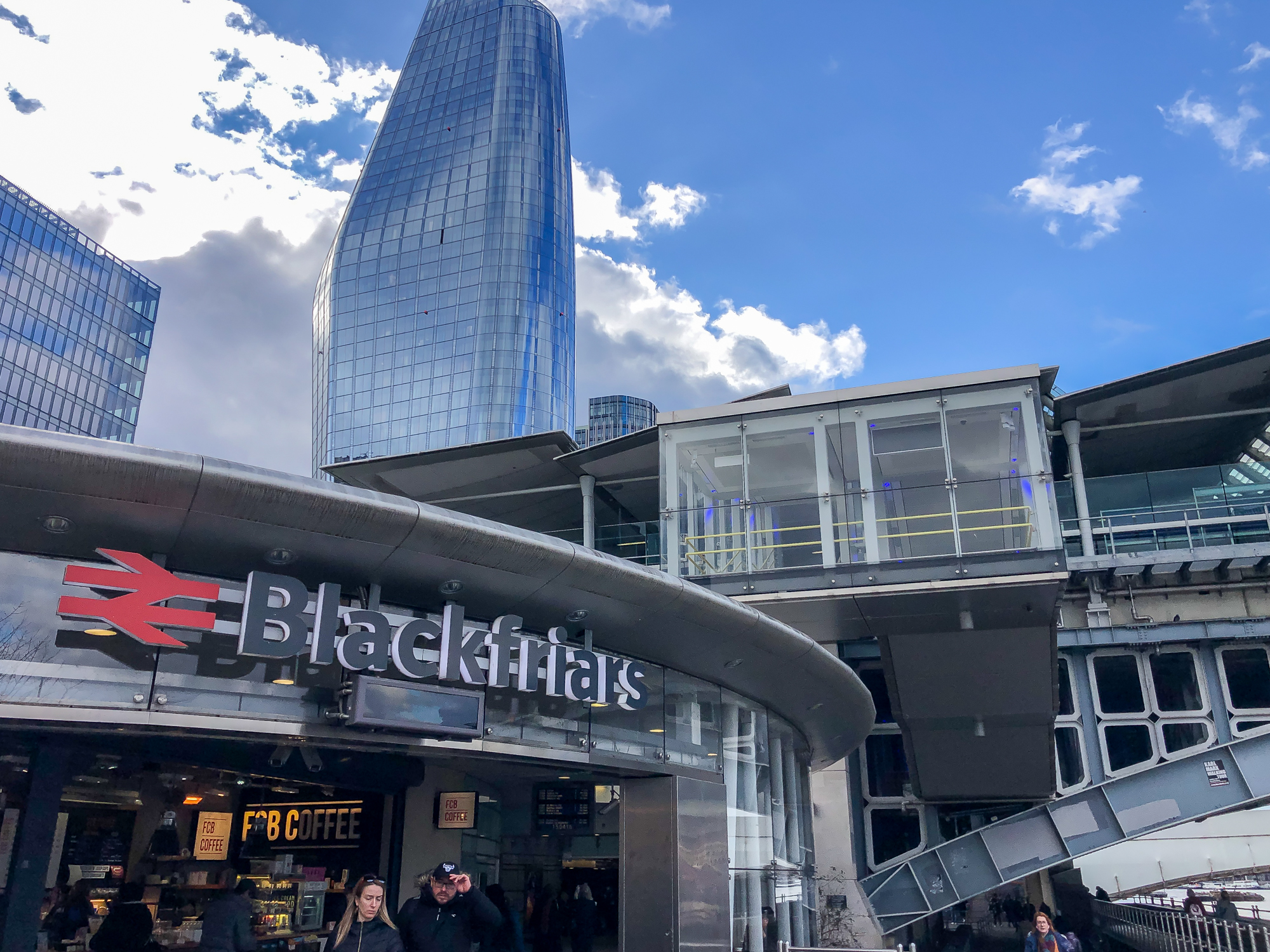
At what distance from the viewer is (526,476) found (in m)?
24.4

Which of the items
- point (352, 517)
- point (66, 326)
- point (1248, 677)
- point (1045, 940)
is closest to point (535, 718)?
point (352, 517)

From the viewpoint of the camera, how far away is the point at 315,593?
28.2 ft

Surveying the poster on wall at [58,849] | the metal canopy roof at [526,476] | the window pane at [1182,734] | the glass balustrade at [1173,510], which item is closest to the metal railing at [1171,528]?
the glass balustrade at [1173,510]

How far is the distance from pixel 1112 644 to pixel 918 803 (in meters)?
5.96

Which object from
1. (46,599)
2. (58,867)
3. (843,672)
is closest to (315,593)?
(46,599)

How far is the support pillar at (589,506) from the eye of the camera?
76.9 ft

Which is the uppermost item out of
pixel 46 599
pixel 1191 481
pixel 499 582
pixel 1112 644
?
pixel 1191 481

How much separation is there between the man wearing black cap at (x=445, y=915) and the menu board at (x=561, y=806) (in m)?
12.3

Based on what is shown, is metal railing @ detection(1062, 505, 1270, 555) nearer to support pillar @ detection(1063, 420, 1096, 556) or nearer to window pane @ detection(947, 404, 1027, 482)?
support pillar @ detection(1063, 420, 1096, 556)

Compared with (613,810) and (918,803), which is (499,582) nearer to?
(613,810)

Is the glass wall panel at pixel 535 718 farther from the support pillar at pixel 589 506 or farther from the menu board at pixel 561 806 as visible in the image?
the support pillar at pixel 589 506

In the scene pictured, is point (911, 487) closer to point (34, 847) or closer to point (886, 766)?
point (886, 766)

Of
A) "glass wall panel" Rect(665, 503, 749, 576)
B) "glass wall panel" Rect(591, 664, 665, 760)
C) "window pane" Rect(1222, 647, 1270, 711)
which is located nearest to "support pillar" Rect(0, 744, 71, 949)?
"glass wall panel" Rect(591, 664, 665, 760)

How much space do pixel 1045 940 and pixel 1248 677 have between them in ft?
56.2
